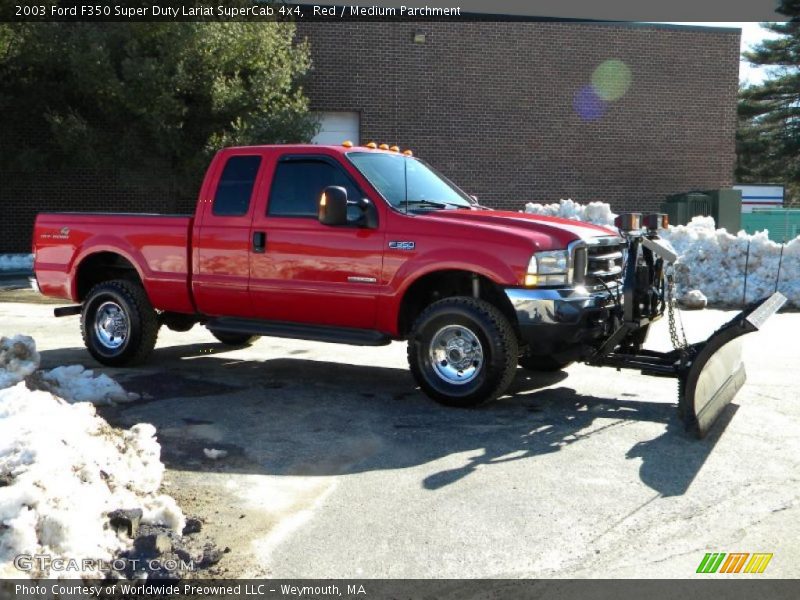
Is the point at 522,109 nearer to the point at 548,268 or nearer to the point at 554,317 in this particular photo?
the point at 548,268

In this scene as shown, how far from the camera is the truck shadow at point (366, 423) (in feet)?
18.3

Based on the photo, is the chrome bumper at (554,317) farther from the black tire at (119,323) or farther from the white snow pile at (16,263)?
the white snow pile at (16,263)

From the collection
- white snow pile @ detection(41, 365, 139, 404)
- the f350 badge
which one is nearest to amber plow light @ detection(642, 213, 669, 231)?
the f350 badge

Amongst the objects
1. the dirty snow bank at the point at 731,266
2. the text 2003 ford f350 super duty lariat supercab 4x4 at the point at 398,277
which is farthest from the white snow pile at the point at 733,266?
the text 2003 ford f350 super duty lariat supercab 4x4 at the point at 398,277

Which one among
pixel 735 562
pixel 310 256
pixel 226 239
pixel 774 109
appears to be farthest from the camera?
pixel 774 109

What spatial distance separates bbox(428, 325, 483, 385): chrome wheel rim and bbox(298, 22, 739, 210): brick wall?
59.8 ft

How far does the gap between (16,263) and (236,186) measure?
1667cm

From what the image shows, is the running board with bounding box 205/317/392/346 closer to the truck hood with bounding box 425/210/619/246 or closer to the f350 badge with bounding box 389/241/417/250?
the f350 badge with bounding box 389/241/417/250

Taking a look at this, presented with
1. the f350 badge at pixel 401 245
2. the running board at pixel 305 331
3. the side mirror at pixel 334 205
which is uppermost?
the side mirror at pixel 334 205

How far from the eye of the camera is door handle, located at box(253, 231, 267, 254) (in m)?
7.70

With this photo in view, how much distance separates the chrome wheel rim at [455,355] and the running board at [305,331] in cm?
51

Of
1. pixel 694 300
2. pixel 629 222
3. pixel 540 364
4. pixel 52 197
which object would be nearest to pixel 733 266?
pixel 694 300

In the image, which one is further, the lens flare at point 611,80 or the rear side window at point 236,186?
the lens flare at point 611,80

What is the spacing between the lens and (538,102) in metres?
25.2
